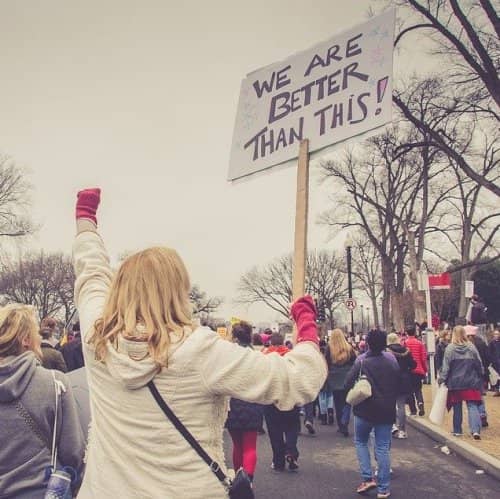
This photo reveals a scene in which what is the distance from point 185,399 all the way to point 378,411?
208 inches

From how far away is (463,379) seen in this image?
976 centimetres

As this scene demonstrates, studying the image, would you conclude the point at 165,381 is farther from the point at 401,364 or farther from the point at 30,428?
the point at 401,364

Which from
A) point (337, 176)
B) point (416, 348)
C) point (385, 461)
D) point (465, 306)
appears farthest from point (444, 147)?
point (465, 306)

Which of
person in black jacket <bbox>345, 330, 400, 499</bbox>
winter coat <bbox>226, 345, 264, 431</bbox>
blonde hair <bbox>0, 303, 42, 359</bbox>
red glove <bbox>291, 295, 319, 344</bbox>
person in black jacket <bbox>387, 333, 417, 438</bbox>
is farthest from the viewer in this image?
person in black jacket <bbox>387, 333, 417, 438</bbox>

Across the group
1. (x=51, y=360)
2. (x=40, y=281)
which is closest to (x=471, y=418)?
(x=51, y=360)

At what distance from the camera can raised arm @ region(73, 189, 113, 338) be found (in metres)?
2.26

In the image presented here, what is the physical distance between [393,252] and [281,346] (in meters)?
24.1

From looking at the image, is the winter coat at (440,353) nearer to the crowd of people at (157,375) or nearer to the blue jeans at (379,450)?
the blue jeans at (379,450)

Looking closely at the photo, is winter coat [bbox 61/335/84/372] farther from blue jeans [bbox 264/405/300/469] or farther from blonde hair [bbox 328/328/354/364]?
blonde hair [bbox 328/328/354/364]

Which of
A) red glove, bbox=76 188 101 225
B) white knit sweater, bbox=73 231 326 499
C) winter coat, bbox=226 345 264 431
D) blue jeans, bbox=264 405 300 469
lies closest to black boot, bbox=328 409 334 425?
blue jeans, bbox=264 405 300 469

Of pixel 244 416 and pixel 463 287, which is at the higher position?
pixel 463 287

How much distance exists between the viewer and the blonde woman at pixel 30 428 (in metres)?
2.80

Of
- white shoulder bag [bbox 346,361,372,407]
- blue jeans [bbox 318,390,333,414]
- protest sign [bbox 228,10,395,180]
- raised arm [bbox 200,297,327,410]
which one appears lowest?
blue jeans [bbox 318,390,333,414]

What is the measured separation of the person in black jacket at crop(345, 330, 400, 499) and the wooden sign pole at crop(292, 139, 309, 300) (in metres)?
4.06
